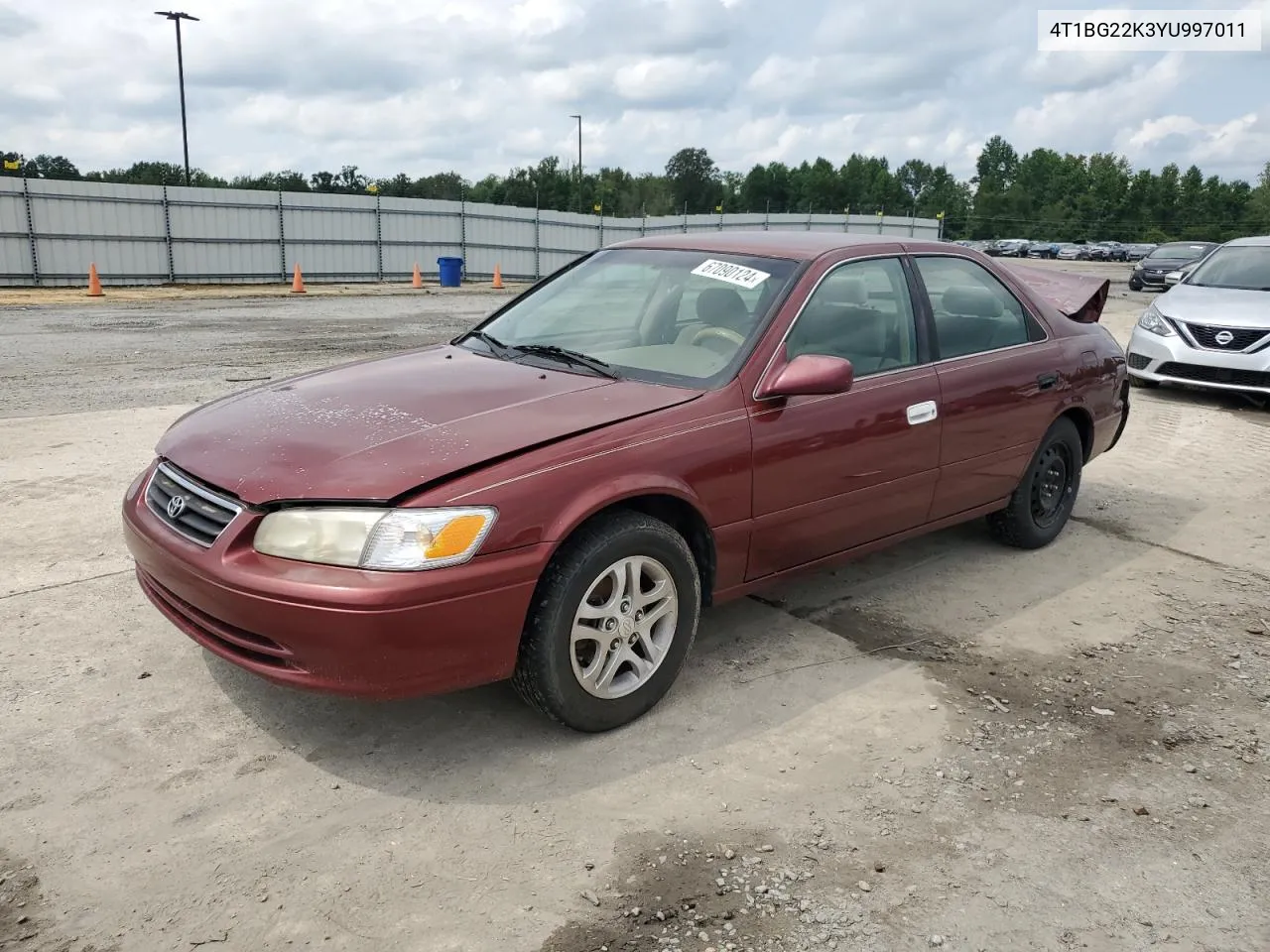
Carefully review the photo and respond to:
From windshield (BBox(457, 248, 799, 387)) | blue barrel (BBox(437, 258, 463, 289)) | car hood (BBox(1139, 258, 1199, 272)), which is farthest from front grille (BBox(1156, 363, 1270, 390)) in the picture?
car hood (BBox(1139, 258, 1199, 272))

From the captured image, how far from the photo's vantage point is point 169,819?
2.75 metres

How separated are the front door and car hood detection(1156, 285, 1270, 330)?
21.5 ft

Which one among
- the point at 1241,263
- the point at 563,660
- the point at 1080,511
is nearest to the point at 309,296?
the point at 1241,263

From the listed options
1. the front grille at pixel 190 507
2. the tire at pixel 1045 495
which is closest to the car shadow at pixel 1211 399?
the tire at pixel 1045 495

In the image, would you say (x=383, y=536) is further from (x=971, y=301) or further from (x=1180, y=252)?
(x=1180, y=252)

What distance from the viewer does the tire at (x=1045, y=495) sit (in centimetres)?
501

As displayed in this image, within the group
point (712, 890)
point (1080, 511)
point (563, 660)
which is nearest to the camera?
point (712, 890)

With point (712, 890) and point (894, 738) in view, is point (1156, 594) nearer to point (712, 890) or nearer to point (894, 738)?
point (894, 738)

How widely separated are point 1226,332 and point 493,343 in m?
7.91

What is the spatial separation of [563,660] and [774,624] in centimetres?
142

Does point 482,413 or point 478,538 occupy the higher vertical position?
point 482,413

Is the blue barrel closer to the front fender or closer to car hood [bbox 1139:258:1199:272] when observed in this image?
car hood [bbox 1139:258:1199:272]

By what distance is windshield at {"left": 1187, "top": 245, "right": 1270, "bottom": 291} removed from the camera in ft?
33.1

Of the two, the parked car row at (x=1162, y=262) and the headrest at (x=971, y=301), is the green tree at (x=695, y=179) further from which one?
the headrest at (x=971, y=301)
